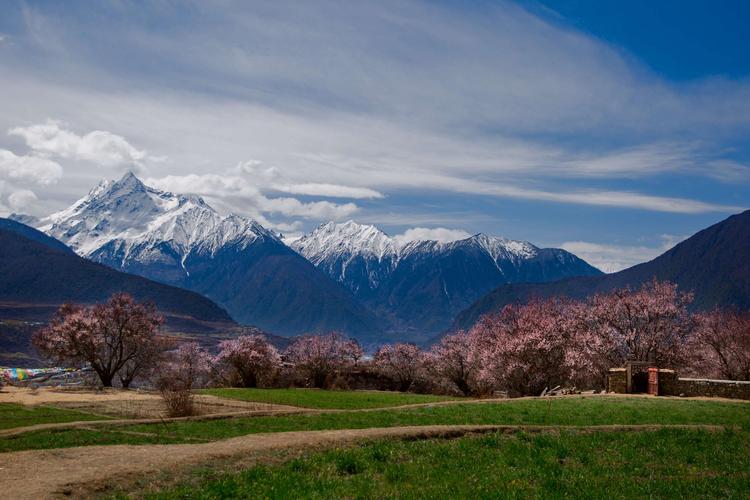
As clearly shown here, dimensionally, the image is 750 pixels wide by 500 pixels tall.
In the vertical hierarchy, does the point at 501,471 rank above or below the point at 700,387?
above

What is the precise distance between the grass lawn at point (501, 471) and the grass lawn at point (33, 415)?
1409 centimetres

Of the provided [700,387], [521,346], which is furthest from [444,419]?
[521,346]

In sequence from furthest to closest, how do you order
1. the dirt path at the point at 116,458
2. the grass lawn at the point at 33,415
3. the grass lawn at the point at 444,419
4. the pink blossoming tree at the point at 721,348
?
the pink blossoming tree at the point at 721,348 < the grass lawn at the point at 33,415 < the grass lawn at the point at 444,419 < the dirt path at the point at 116,458

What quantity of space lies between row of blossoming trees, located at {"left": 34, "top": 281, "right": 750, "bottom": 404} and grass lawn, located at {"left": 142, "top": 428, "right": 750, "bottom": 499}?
33.5 m

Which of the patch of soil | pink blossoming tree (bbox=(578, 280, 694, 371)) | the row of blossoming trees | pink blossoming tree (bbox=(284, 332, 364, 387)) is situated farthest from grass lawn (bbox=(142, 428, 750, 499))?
pink blossoming tree (bbox=(284, 332, 364, 387))

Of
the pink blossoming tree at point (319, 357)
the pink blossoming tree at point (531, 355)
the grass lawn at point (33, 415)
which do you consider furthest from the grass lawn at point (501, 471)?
the pink blossoming tree at point (319, 357)

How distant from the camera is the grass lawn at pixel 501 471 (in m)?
11.5

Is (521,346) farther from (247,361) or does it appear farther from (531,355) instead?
(247,361)

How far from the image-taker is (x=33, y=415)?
26.2 metres

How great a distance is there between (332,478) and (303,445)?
357 centimetres

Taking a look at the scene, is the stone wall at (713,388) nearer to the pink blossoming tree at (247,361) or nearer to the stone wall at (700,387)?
the stone wall at (700,387)

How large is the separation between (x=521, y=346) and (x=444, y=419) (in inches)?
1080

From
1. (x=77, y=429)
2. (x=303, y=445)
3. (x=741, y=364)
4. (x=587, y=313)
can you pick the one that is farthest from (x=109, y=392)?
(x=741, y=364)

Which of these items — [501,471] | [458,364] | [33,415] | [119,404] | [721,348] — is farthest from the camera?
[458,364]
